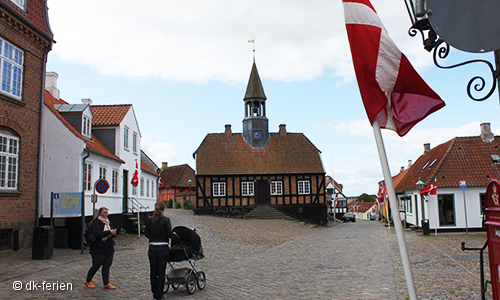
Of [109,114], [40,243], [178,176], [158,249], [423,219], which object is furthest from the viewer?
[178,176]

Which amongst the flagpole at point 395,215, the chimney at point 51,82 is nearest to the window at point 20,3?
the chimney at point 51,82

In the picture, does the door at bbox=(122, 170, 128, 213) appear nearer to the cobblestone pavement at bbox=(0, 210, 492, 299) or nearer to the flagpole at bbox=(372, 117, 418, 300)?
the cobblestone pavement at bbox=(0, 210, 492, 299)

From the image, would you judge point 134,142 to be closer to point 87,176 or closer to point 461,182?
point 87,176

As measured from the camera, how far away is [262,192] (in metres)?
35.2

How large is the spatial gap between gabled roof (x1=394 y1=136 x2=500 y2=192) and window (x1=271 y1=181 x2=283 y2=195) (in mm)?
12241

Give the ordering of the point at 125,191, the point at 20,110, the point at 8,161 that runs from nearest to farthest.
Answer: the point at 8,161 → the point at 20,110 → the point at 125,191

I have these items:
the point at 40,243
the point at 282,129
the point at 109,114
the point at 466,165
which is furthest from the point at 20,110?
the point at 282,129

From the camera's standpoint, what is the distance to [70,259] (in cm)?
1230

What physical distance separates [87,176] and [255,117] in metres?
22.9

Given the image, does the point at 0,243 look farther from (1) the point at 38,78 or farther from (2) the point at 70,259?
(1) the point at 38,78

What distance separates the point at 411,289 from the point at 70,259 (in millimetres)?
11348

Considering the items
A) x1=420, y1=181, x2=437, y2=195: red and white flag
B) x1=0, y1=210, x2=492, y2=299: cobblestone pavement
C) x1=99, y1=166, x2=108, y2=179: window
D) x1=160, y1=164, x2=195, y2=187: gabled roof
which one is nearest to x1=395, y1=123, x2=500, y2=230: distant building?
x1=420, y1=181, x2=437, y2=195: red and white flag

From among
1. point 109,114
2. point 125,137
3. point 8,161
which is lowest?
point 8,161

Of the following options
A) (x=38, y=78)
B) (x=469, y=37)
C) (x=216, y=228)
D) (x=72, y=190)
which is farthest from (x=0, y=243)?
(x=469, y=37)
